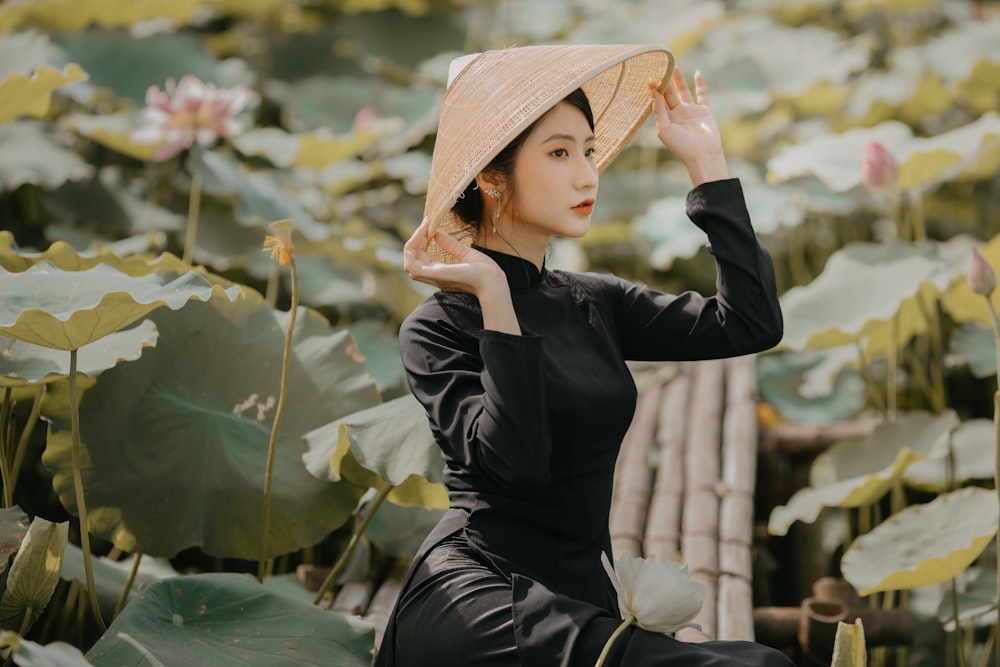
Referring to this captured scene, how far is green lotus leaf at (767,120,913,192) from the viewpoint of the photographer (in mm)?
2887

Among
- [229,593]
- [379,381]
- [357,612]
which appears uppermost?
[379,381]

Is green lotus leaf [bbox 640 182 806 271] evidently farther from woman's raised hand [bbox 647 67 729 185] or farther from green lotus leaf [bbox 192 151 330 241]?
woman's raised hand [bbox 647 67 729 185]

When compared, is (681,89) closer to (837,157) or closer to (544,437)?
(544,437)

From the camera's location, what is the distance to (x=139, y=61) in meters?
3.77

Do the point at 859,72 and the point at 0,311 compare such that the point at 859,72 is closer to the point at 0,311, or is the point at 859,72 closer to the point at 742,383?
the point at 742,383

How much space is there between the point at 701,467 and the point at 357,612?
83cm

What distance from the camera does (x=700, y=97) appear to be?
171cm

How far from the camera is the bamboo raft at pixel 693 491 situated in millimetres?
2021

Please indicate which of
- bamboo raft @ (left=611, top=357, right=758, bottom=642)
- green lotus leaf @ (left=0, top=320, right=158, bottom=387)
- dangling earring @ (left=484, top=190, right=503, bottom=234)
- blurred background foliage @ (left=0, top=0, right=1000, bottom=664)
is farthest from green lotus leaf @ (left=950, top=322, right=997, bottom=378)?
green lotus leaf @ (left=0, top=320, right=158, bottom=387)

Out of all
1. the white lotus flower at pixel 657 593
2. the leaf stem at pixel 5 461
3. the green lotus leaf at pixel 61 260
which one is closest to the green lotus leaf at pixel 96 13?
the green lotus leaf at pixel 61 260

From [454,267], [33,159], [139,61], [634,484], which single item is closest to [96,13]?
[139,61]

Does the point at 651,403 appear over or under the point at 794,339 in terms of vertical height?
under

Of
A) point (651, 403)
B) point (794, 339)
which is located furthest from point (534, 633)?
point (651, 403)

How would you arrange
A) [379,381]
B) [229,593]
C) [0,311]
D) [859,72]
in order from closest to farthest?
1. [0,311]
2. [229,593]
3. [379,381]
4. [859,72]
